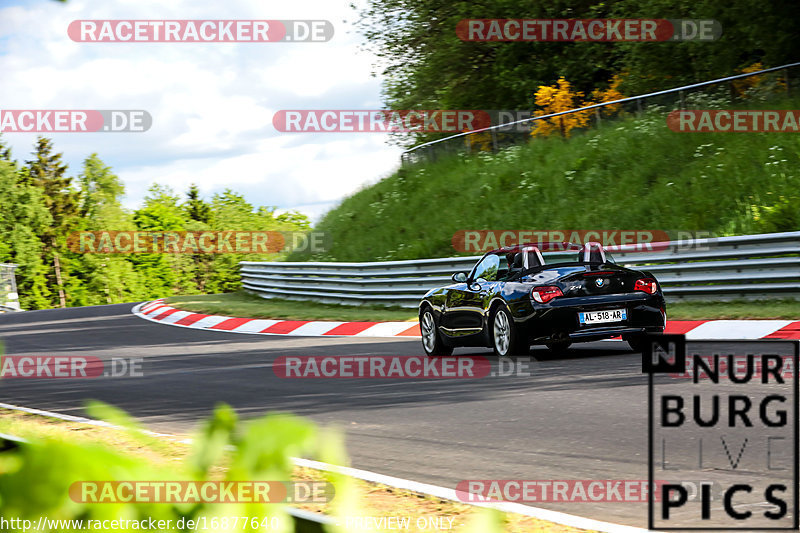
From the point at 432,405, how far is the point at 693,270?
8241mm

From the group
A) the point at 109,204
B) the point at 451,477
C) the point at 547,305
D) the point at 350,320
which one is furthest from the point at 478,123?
the point at 109,204

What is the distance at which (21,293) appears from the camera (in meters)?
99.5

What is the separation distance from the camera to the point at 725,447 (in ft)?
20.5

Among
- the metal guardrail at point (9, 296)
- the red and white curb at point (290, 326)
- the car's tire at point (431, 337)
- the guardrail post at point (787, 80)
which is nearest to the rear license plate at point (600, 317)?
the car's tire at point (431, 337)

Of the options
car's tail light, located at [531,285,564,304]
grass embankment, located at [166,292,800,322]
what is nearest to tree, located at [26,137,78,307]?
grass embankment, located at [166,292,800,322]

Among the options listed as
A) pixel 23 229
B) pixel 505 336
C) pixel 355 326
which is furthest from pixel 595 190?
pixel 23 229

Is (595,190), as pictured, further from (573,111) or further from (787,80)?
(787,80)

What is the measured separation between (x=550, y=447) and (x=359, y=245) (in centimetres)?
2310

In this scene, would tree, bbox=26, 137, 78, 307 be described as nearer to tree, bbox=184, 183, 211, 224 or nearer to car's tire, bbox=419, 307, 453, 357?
tree, bbox=184, 183, 211, 224

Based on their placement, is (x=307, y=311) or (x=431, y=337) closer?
(x=431, y=337)

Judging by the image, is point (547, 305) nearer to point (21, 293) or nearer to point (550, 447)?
point (550, 447)

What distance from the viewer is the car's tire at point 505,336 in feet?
38.3

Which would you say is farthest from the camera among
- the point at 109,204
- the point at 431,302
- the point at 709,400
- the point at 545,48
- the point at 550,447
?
the point at 109,204

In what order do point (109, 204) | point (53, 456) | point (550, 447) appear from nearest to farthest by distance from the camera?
point (53, 456) → point (550, 447) → point (109, 204)
